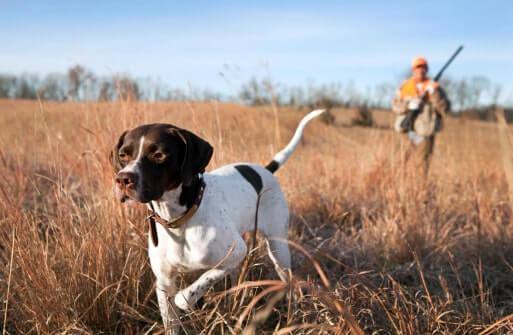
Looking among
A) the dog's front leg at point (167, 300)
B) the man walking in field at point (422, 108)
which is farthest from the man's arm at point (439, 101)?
the dog's front leg at point (167, 300)

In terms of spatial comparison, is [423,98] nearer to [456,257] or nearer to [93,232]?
[456,257]

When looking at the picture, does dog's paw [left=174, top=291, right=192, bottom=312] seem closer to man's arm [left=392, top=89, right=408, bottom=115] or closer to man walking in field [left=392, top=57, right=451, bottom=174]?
man walking in field [left=392, top=57, right=451, bottom=174]

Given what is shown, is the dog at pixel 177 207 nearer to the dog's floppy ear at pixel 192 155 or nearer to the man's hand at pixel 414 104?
the dog's floppy ear at pixel 192 155

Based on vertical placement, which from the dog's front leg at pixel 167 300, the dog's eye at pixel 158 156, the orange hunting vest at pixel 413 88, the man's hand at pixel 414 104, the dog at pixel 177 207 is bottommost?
the dog's front leg at pixel 167 300

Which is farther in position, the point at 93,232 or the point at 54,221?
the point at 54,221

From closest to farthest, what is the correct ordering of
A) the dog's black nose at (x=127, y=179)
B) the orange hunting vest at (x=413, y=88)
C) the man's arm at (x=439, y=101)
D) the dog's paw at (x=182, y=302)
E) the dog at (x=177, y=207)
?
the dog's black nose at (x=127, y=179)
the dog at (x=177, y=207)
the dog's paw at (x=182, y=302)
the man's arm at (x=439, y=101)
the orange hunting vest at (x=413, y=88)

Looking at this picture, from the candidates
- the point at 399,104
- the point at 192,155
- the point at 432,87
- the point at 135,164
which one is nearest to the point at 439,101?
the point at 432,87

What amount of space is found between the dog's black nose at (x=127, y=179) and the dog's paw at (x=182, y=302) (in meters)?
0.66

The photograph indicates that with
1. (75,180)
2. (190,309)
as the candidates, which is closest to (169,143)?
(190,309)

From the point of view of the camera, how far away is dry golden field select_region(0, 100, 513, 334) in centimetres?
235

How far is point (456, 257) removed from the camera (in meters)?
3.72

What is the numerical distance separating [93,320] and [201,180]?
98 centimetres

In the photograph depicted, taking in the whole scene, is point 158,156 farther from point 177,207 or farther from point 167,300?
point 167,300

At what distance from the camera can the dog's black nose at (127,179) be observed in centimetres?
201
